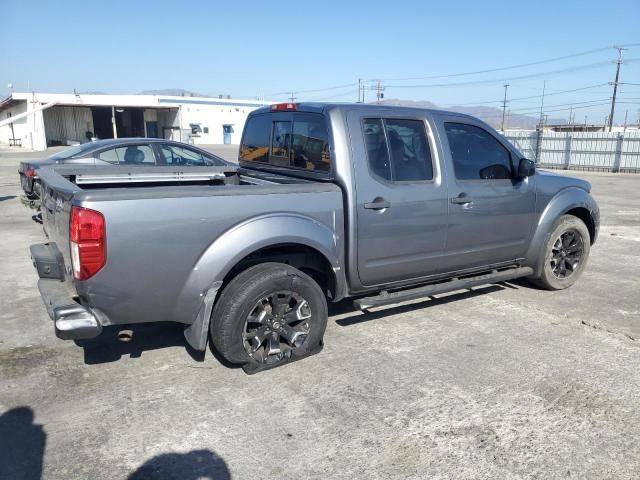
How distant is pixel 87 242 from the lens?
2.99 meters

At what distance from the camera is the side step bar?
411 centimetres

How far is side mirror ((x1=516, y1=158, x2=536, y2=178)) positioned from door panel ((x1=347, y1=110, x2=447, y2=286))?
3.32 ft

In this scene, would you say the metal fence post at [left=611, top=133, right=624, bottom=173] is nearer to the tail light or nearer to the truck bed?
the truck bed

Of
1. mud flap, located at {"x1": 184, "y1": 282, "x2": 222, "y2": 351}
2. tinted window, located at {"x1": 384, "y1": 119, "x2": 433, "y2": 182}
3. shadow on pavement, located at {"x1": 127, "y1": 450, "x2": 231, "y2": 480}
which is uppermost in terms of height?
tinted window, located at {"x1": 384, "y1": 119, "x2": 433, "y2": 182}

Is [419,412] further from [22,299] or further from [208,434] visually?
[22,299]

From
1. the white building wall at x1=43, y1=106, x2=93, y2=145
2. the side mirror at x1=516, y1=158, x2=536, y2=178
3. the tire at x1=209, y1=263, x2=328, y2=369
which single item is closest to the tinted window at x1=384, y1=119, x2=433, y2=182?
the side mirror at x1=516, y1=158, x2=536, y2=178

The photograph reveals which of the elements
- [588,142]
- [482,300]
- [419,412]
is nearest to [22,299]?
[419,412]

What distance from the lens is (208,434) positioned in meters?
2.97

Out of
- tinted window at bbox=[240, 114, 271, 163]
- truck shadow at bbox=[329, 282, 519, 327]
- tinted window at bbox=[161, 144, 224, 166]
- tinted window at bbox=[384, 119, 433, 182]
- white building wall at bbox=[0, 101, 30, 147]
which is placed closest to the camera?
tinted window at bbox=[384, 119, 433, 182]

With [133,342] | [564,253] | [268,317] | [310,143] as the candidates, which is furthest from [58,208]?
[564,253]

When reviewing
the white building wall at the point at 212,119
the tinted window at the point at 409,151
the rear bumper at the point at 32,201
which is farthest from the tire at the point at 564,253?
the white building wall at the point at 212,119

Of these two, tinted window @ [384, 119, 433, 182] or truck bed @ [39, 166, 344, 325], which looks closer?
truck bed @ [39, 166, 344, 325]

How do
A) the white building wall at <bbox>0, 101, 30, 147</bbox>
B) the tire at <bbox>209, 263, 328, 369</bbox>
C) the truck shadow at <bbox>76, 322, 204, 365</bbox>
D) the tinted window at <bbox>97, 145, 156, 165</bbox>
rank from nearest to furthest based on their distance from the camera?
the tire at <bbox>209, 263, 328, 369</bbox>
the truck shadow at <bbox>76, 322, 204, 365</bbox>
the tinted window at <bbox>97, 145, 156, 165</bbox>
the white building wall at <bbox>0, 101, 30, 147</bbox>

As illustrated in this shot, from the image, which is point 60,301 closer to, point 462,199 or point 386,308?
point 386,308
